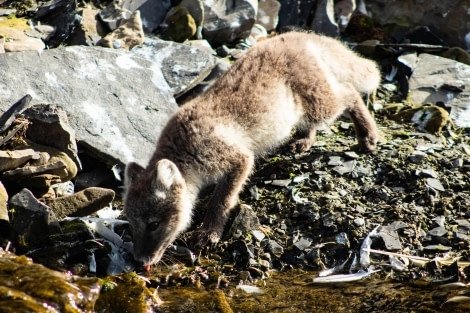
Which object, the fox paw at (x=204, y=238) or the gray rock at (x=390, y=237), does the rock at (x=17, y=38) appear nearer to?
the fox paw at (x=204, y=238)

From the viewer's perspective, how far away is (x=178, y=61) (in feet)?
29.3

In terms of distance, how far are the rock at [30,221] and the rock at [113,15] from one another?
4.61 metres

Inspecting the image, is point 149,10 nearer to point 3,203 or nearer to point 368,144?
point 368,144

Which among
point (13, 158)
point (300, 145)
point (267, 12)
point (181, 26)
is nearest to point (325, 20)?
point (267, 12)

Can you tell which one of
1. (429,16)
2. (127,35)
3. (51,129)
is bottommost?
(51,129)

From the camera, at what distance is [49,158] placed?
6805 millimetres

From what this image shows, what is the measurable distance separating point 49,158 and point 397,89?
597 centimetres

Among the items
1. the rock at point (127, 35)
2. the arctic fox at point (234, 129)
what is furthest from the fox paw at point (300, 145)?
the rock at point (127, 35)

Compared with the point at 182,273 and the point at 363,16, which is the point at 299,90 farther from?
the point at 363,16

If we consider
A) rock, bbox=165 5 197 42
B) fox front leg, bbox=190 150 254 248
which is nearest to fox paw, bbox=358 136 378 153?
fox front leg, bbox=190 150 254 248

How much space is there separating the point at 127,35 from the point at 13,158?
3.61 meters

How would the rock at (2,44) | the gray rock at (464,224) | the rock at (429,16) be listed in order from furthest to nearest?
the rock at (429,16) → the rock at (2,44) → the gray rock at (464,224)

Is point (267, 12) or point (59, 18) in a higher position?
point (267, 12)

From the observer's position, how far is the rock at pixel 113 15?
9648 millimetres
